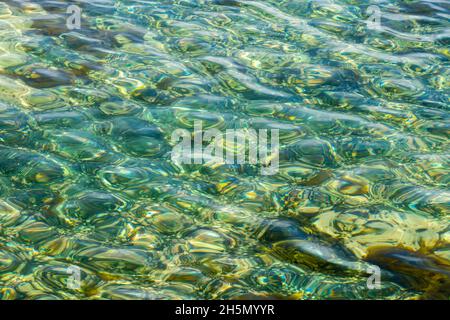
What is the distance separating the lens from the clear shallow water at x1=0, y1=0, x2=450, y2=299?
113 inches

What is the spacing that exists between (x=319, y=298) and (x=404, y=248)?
53cm

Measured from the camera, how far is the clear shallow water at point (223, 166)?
2.86 metres

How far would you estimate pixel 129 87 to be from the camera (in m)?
4.28

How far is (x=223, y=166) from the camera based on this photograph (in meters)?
3.57

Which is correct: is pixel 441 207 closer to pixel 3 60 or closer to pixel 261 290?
pixel 261 290

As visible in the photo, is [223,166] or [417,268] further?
[223,166]
